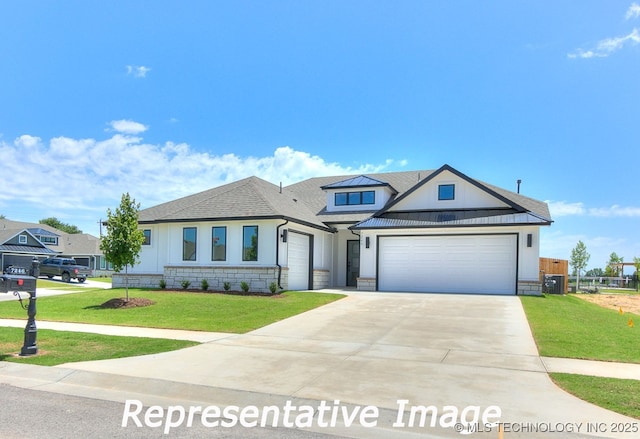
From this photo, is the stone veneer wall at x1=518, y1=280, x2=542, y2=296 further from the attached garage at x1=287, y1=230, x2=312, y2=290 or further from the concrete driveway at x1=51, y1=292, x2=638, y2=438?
the attached garage at x1=287, y1=230, x2=312, y2=290

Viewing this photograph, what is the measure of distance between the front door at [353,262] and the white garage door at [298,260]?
136 inches

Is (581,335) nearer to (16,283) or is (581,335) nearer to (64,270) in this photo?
(16,283)

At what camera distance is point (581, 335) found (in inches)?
416

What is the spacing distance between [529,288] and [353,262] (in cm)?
930

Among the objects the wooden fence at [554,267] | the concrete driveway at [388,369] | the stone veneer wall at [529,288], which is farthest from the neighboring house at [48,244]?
the stone veneer wall at [529,288]

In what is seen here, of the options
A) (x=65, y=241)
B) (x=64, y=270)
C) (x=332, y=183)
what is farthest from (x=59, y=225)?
(x=332, y=183)

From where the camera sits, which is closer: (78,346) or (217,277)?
(78,346)

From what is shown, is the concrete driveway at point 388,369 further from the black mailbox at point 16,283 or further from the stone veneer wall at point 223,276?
the stone veneer wall at point 223,276

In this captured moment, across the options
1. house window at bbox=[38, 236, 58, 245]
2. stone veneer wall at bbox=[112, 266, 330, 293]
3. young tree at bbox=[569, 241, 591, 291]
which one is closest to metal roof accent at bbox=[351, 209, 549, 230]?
stone veneer wall at bbox=[112, 266, 330, 293]

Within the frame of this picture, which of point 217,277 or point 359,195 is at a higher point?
point 359,195

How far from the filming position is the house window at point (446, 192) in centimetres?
2195

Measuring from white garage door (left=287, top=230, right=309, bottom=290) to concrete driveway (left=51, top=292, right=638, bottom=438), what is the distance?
7.73 meters

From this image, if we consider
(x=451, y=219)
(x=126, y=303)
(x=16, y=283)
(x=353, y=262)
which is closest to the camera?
(x=16, y=283)

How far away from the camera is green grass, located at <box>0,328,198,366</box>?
28.0 feet
